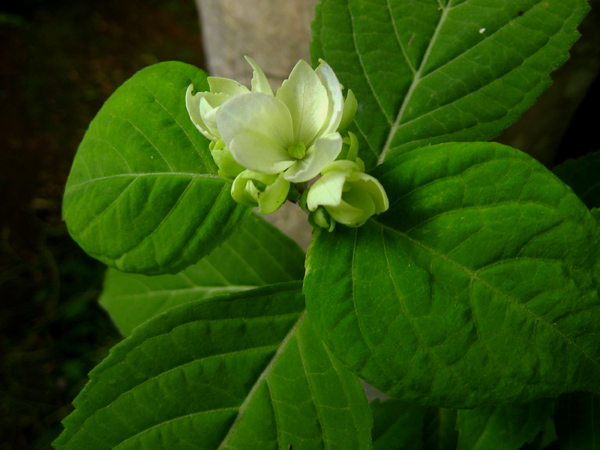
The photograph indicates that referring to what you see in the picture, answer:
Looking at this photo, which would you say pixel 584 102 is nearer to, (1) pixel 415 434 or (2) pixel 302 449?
(1) pixel 415 434

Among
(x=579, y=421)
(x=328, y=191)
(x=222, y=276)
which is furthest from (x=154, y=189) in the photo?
(x=579, y=421)

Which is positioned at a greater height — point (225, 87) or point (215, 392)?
point (225, 87)

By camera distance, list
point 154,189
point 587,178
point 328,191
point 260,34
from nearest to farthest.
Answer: point 328,191, point 154,189, point 587,178, point 260,34

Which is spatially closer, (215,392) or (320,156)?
(320,156)

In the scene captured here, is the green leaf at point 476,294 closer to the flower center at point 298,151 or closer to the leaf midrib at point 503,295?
the leaf midrib at point 503,295

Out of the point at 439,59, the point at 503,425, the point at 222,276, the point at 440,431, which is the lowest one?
the point at 440,431

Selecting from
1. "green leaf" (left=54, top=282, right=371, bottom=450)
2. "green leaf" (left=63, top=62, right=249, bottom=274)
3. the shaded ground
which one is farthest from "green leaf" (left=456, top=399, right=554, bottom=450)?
the shaded ground

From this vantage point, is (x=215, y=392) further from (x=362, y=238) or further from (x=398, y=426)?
(x=398, y=426)
